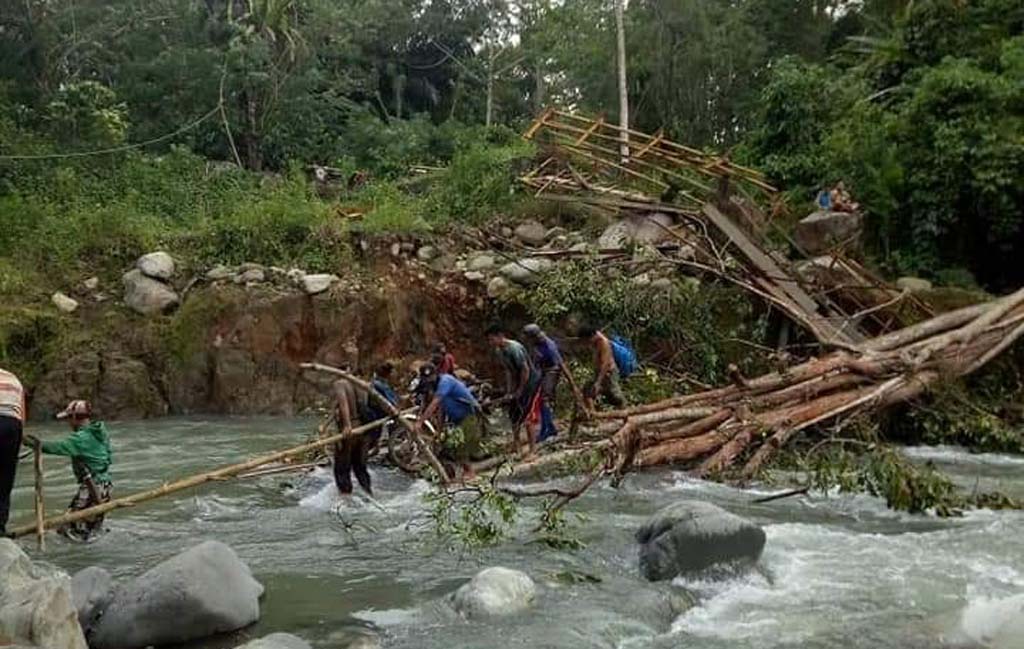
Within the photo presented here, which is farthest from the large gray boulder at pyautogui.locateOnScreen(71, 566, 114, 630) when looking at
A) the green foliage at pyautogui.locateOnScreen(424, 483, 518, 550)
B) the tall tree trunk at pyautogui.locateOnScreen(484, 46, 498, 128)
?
the tall tree trunk at pyautogui.locateOnScreen(484, 46, 498, 128)

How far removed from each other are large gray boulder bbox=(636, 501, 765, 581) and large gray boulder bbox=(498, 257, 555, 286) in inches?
350

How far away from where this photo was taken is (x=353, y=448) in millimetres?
10195

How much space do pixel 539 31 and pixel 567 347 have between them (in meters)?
18.6

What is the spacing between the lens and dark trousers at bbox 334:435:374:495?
1005cm

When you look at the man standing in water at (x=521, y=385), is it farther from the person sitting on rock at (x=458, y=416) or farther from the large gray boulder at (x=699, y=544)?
the large gray boulder at (x=699, y=544)

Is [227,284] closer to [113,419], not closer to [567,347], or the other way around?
[113,419]

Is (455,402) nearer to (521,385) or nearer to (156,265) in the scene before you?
(521,385)

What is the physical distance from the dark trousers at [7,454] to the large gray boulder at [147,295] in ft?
37.2

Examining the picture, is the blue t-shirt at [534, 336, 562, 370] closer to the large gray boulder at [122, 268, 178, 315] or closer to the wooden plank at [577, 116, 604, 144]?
the wooden plank at [577, 116, 604, 144]

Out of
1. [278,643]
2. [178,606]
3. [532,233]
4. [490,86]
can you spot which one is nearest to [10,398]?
[178,606]

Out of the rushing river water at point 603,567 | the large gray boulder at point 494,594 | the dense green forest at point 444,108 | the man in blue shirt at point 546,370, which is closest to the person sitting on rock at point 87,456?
the rushing river water at point 603,567

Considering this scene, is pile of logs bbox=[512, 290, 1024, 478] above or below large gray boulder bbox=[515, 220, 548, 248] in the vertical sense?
below

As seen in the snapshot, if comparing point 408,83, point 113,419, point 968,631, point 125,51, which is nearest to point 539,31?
point 408,83

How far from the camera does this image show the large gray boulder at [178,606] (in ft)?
20.9
